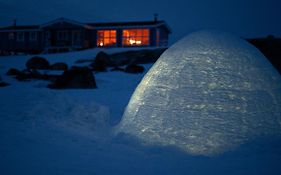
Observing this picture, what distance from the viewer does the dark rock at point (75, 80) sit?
12578 mm

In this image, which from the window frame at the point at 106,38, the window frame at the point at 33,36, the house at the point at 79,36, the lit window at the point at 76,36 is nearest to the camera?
the house at the point at 79,36

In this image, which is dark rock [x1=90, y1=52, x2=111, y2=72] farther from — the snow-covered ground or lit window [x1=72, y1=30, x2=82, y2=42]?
lit window [x1=72, y1=30, x2=82, y2=42]

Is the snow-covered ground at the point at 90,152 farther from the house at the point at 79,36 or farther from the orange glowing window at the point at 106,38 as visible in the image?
the orange glowing window at the point at 106,38

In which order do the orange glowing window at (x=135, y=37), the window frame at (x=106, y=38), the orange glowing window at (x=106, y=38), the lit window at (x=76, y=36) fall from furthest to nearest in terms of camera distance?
1. the lit window at (x=76, y=36)
2. the orange glowing window at (x=106, y=38)
3. the window frame at (x=106, y=38)
4. the orange glowing window at (x=135, y=37)

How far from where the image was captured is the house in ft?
103

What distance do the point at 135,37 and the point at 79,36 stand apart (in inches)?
294

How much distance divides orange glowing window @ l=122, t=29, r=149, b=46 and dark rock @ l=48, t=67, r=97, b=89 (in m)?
19.1

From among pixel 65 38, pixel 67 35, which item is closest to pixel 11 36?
pixel 65 38

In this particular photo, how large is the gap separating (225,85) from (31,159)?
→ 362 centimetres

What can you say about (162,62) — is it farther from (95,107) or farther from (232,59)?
(95,107)

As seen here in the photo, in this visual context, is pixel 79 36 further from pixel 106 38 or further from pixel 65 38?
pixel 106 38

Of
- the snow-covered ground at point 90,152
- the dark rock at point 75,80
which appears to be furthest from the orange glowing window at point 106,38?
the snow-covered ground at point 90,152

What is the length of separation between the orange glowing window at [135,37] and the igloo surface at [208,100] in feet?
86.7

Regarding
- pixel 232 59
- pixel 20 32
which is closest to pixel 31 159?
pixel 232 59
